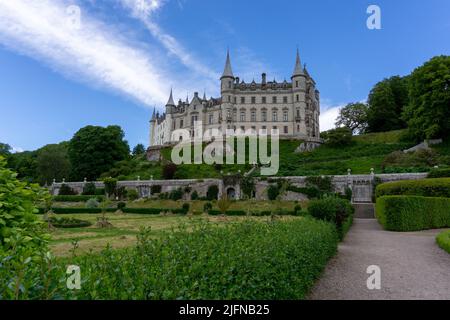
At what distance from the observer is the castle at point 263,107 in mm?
71875

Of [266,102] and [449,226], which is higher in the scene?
[266,102]

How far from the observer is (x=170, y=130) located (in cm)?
8306

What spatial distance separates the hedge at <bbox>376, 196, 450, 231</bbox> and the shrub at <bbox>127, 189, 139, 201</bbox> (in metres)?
32.6

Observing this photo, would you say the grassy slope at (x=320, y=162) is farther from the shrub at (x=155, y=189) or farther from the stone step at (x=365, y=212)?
the stone step at (x=365, y=212)

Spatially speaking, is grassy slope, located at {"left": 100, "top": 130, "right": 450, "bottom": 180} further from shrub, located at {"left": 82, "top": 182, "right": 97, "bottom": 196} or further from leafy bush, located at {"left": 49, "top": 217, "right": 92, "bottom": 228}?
leafy bush, located at {"left": 49, "top": 217, "right": 92, "bottom": 228}

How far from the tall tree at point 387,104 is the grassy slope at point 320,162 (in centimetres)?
669

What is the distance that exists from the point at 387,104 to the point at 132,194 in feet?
→ 166

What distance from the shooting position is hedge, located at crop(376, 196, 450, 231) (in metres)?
18.5

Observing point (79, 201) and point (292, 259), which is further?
point (79, 201)

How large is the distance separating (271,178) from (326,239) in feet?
104

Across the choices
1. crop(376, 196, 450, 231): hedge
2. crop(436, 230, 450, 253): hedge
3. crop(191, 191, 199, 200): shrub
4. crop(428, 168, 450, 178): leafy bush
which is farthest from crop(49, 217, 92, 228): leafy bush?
crop(428, 168, 450, 178): leafy bush

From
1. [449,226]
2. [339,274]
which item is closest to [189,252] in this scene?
[339,274]

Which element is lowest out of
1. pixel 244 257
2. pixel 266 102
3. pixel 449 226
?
pixel 449 226
